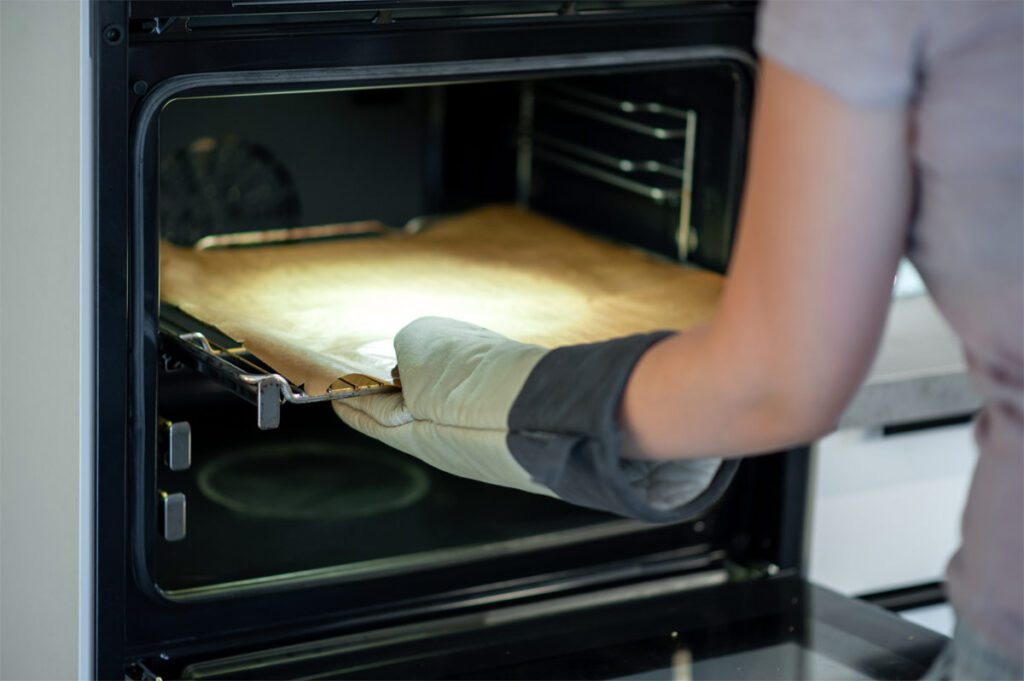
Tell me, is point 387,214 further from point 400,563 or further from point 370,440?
point 400,563

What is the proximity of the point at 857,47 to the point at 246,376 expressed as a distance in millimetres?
600

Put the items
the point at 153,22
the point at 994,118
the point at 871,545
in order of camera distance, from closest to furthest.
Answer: the point at 994,118 → the point at 153,22 → the point at 871,545

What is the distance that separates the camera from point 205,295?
133cm

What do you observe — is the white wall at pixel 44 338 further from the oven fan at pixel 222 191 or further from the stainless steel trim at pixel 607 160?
the stainless steel trim at pixel 607 160

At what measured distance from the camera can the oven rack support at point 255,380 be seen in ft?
3.38

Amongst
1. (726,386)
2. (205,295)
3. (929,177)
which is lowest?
(205,295)

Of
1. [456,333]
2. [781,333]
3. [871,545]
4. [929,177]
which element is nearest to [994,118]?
[929,177]

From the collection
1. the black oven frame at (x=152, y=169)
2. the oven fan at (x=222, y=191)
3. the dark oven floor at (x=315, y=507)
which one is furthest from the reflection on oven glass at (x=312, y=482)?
the oven fan at (x=222, y=191)

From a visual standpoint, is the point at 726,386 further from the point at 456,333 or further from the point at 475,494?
the point at 475,494

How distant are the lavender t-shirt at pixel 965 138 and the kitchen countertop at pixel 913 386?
0.78m

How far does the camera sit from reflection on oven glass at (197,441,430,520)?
4.29 feet

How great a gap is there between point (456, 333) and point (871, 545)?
2.54ft

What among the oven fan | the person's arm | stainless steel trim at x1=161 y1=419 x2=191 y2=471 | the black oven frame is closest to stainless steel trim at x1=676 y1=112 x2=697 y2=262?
the black oven frame

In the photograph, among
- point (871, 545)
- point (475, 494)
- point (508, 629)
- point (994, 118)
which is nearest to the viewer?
point (994, 118)
